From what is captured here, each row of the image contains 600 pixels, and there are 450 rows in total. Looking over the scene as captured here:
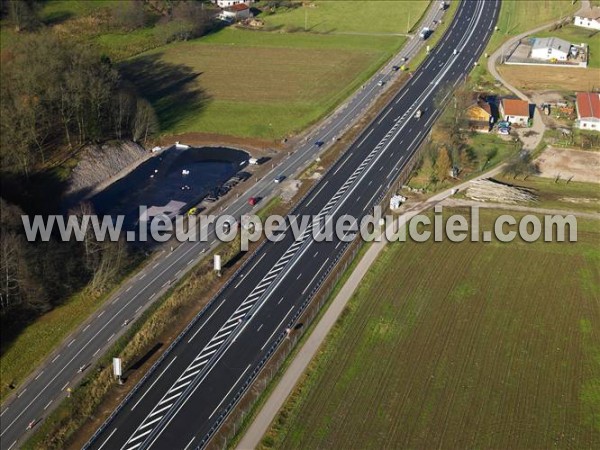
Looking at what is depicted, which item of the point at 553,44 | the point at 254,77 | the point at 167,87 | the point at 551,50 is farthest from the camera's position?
the point at 553,44

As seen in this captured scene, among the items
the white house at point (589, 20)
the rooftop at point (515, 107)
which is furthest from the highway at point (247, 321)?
the white house at point (589, 20)

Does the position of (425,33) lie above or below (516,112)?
above

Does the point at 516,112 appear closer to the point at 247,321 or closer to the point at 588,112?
the point at 588,112

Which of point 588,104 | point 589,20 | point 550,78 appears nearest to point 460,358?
point 588,104

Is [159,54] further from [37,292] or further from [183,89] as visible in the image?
[37,292]

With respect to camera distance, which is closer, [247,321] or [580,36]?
[247,321]

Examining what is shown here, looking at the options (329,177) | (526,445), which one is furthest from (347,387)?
(329,177)
